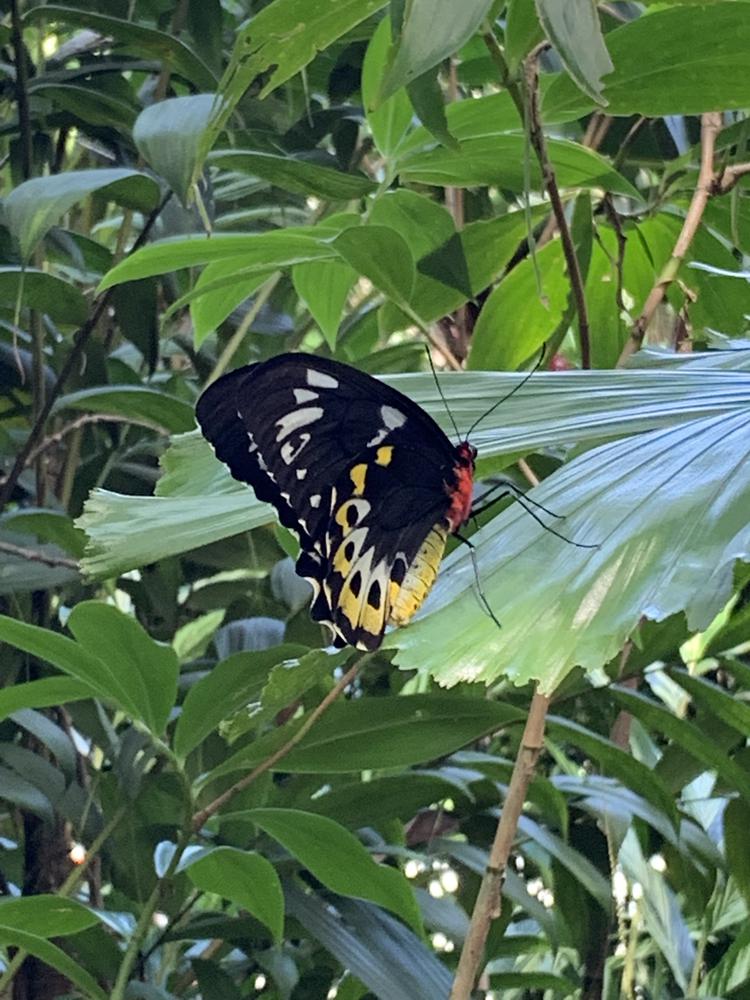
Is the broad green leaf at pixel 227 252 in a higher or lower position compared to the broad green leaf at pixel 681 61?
lower

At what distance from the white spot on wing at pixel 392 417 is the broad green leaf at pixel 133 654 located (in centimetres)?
17

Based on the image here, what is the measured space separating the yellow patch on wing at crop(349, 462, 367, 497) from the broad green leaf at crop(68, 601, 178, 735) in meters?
0.15

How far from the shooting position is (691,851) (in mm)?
861

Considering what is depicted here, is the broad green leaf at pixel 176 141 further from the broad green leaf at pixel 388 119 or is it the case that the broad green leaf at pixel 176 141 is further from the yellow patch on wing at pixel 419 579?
the yellow patch on wing at pixel 419 579

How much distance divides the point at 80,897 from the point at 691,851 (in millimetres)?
536

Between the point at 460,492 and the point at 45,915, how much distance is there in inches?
13.1

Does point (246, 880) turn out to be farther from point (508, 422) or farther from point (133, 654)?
point (508, 422)

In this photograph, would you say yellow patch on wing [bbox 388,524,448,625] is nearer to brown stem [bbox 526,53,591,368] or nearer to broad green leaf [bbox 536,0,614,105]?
brown stem [bbox 526,53,591,368]

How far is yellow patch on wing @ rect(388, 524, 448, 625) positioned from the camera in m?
0.49

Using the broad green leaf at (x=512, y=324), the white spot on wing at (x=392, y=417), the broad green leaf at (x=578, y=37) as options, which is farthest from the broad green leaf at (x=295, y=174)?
the broad green leaf at (x=578, y=37)

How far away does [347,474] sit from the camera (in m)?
0.63

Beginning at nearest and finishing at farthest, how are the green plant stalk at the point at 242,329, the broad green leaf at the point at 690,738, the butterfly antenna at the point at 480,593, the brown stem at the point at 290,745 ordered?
the butterfly antenna at the point at 480,593
the brown stem at the point at 290,745
the broad green leaf at the point at 690,738
the green plant stalk at the point at 242,329

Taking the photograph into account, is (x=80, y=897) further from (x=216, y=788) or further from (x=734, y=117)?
(x=734, y=117)

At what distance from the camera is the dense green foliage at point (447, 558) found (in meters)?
0.39
